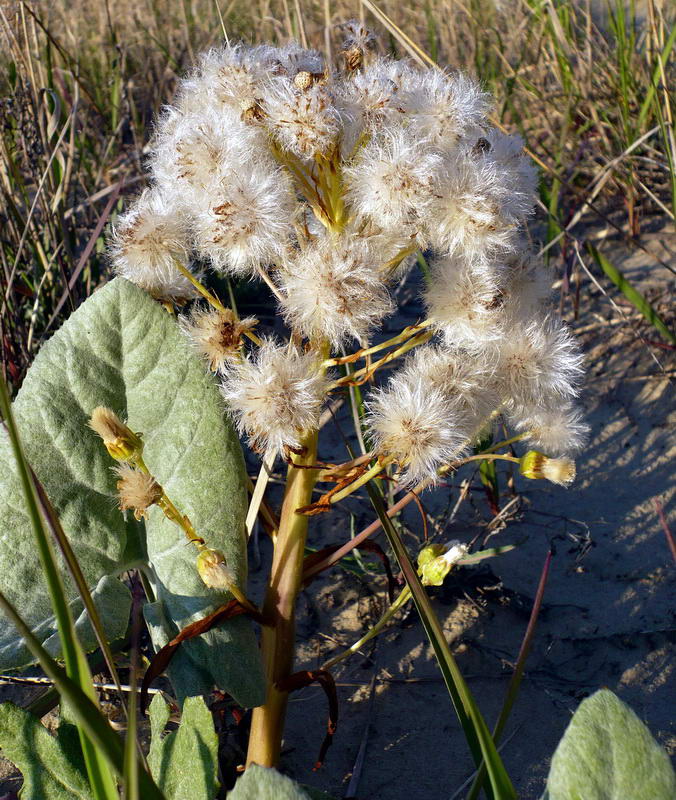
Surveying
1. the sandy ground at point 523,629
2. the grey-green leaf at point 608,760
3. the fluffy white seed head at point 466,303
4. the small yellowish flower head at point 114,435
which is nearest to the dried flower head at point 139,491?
the small yellowish flower head at point 114,435

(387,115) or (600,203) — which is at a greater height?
(387,115)

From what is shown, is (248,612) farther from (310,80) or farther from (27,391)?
(310,80)

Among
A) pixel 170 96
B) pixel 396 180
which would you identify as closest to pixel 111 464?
pixel 396 180

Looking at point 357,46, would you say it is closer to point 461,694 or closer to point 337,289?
point 337,289

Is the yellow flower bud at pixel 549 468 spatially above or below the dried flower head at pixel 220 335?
below

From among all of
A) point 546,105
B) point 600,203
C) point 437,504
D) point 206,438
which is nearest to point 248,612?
point 206,438

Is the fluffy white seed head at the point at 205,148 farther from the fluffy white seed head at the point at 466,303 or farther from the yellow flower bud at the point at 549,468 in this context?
the yellow flower bud at the point at 549,468
